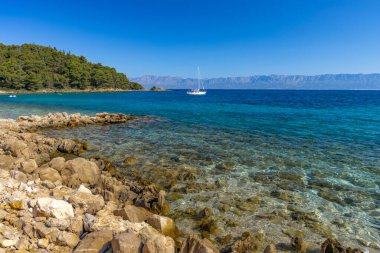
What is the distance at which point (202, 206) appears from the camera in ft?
37.1

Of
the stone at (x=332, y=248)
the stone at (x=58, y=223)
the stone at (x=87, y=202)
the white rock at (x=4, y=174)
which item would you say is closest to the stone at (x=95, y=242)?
the stone at (x=58, y=223)

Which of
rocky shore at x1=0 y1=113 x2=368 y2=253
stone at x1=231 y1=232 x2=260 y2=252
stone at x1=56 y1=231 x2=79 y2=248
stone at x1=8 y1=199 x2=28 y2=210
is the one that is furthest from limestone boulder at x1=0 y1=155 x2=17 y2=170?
stone at x1=231 y1=232 x2=260 y2=252

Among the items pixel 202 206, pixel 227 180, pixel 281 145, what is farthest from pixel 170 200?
pixel 281 145

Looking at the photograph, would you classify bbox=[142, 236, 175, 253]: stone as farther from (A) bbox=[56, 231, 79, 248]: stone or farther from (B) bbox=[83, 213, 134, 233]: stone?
(A) bbox=[56, 231, 79, 248]: stone

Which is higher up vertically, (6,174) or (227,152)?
(6,174)

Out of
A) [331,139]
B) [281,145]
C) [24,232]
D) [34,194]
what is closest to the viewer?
[24,232]

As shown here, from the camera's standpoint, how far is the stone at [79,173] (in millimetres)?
12429

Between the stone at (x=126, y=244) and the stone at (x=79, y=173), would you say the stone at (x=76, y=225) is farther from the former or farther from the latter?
the stone at (x=79, y=173)

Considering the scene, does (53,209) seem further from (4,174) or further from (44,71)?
(44,71)

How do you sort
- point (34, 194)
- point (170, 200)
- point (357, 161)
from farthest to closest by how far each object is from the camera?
point (357, 161) < point (170, 200) < point (34, 194)

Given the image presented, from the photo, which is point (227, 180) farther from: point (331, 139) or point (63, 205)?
point (331, 139)

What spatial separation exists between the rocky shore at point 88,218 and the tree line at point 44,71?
5428 inches

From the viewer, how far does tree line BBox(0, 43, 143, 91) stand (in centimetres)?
12494

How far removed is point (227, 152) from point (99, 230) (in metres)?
13.9
